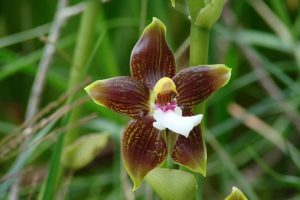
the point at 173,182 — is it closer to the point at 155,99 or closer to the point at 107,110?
the point at 155,99

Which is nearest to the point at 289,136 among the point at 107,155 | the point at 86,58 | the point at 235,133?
the point at 235,133

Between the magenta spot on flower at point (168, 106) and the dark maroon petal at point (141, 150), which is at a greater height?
the magenta spot on flower at point (168, 106)

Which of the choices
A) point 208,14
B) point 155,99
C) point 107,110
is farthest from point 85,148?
point 208,14

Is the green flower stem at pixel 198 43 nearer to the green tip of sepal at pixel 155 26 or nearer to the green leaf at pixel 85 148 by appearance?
the green tip of sepal at pixel 155 26

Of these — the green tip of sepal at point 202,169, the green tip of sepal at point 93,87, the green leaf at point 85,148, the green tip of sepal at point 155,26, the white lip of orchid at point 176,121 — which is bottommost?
the green tip of sepal at point 202,169

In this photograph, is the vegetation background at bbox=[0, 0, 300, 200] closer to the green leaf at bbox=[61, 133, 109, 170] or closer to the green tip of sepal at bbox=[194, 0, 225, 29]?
the green leaf at bbox=[61, 133, 109, 170]

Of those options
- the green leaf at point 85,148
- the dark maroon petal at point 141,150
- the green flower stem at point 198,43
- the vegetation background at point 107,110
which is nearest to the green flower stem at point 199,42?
the green flower stem at point 198,43
